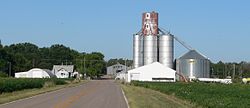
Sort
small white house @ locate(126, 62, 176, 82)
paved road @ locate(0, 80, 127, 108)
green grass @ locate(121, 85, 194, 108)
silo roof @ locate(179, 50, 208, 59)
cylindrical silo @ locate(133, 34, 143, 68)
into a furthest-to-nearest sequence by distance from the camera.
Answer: silo roof @ locate(179, 50, 208, 59) → cylindrical silo @ locate(133, 34, 143, 68) → small white house @ locate(126, 62, 176, 82) → green grass @ locate(121, 85, 194, 108) → paved road @ locate(0, 80, 127, 108)

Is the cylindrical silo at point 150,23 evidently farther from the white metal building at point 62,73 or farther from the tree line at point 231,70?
the white metal building at point 62,73

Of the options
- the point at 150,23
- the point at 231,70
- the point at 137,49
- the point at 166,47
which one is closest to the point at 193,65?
the point at 166,47

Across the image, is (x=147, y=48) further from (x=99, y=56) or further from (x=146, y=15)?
(x=99, y=56)

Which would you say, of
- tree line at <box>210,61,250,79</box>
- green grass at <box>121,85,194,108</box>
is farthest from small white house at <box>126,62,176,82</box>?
tree line at <box>210,61,250,79</box>

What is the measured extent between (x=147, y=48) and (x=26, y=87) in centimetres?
4576

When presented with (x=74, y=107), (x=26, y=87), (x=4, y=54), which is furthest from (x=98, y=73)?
(x=74, y=107)

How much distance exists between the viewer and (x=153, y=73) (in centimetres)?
10406

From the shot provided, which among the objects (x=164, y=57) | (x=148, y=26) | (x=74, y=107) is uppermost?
(x=148, y=26)

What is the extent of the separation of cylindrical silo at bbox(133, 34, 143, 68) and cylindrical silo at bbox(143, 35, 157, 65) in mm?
1075

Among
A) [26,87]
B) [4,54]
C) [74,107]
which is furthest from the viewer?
[4,54]

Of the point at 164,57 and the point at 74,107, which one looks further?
the point at 164,57

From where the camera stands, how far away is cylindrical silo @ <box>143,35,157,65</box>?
104m

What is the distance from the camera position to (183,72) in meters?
108

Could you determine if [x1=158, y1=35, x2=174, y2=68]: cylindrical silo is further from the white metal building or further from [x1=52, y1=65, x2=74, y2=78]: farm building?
the white metal building
